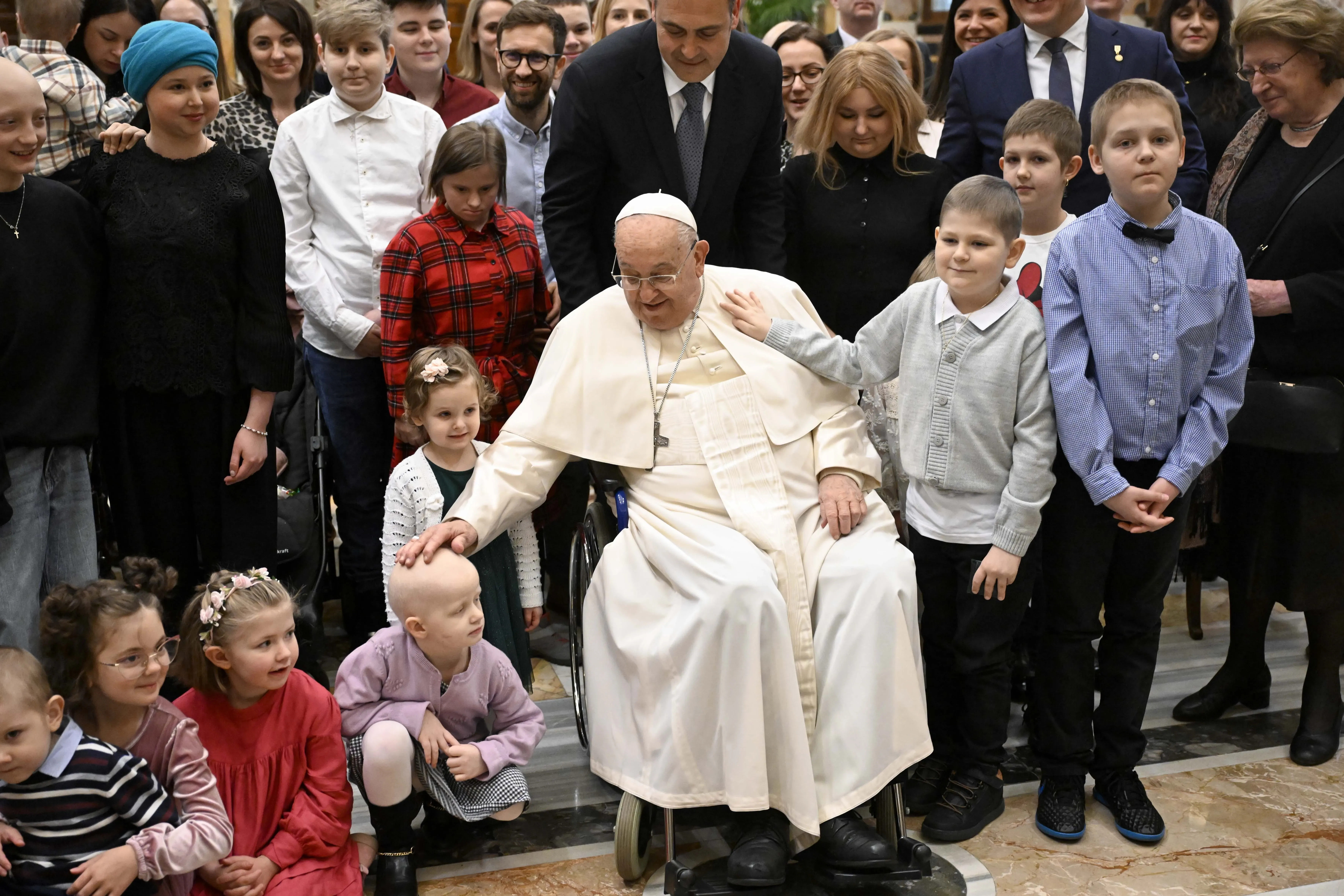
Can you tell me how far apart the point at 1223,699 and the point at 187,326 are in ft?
10.6

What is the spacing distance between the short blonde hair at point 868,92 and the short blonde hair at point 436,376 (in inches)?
51.6

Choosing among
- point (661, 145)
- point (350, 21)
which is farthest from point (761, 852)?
point (350, 21)

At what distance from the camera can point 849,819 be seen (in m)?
3.04

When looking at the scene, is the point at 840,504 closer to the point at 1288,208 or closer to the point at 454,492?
the point at 454,492

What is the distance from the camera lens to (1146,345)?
3082mm

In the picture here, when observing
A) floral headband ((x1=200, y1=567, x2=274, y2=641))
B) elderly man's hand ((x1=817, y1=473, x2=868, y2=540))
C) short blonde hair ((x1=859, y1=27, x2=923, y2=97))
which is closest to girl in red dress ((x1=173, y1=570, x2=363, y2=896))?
floral headband ((x1=200, y1=567, x2=274, y2=641))

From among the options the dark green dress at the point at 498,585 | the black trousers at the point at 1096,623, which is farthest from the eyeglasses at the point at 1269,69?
the dark green dress at the point at 498,585

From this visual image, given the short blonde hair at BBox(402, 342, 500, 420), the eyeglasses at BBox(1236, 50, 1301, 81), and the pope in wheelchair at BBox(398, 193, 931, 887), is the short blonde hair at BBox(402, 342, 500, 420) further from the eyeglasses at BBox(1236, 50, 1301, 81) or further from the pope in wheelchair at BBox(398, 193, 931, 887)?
the eyeglasses at BBox(1236, 50, 1301, 81)

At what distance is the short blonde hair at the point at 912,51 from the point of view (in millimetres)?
4812

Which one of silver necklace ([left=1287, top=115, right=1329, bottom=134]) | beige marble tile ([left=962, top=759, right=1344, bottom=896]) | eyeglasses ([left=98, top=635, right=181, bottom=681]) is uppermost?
silver necklace ([left=1287, top=115, right=1329, bottom=134])

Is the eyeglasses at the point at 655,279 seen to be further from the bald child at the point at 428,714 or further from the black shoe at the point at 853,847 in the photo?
the black shoe at the point at 853,847

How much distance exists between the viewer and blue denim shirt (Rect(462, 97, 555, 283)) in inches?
175

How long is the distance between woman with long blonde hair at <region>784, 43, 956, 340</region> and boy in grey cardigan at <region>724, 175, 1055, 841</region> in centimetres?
64

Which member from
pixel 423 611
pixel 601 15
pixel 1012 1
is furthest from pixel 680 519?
pixel 601 15
